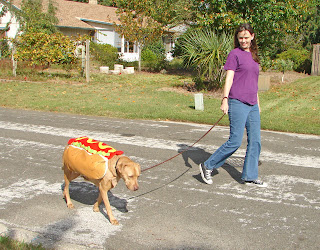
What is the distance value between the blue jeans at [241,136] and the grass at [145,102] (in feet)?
13.5

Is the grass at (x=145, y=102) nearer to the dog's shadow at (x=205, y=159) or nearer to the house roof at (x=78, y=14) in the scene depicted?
the dog's shadow at (x=205, y=159)

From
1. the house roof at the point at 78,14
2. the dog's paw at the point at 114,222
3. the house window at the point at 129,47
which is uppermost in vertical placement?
the house roof at the point at 78,14

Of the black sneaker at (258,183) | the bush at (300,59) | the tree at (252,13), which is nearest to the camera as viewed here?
the black sneaker at (258,183)

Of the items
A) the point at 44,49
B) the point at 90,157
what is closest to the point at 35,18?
the point at 44,49

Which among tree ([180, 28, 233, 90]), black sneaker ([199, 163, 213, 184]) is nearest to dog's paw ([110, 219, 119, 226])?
black sneaker ([199, 163, 213, 184])

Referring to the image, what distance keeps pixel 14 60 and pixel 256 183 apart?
54.9ft

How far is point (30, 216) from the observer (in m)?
4.41

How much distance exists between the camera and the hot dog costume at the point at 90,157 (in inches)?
156

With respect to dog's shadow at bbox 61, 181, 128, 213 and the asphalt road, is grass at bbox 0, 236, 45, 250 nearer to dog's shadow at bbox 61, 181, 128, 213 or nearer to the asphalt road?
the asphalt road

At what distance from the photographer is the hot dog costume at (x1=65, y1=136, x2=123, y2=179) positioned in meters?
3.96

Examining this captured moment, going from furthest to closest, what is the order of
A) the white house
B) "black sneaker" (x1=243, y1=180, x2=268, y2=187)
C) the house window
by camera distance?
1. the house window
2. the white house
3. "black sneaker" (x1=243, y1=180, x2=268, y2=187)

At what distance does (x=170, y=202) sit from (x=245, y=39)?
225cm

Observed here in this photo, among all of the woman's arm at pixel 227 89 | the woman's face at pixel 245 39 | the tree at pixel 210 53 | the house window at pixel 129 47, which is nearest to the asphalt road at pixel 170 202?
the woman's arm at pixel 227 89

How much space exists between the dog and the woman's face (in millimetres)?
2311
